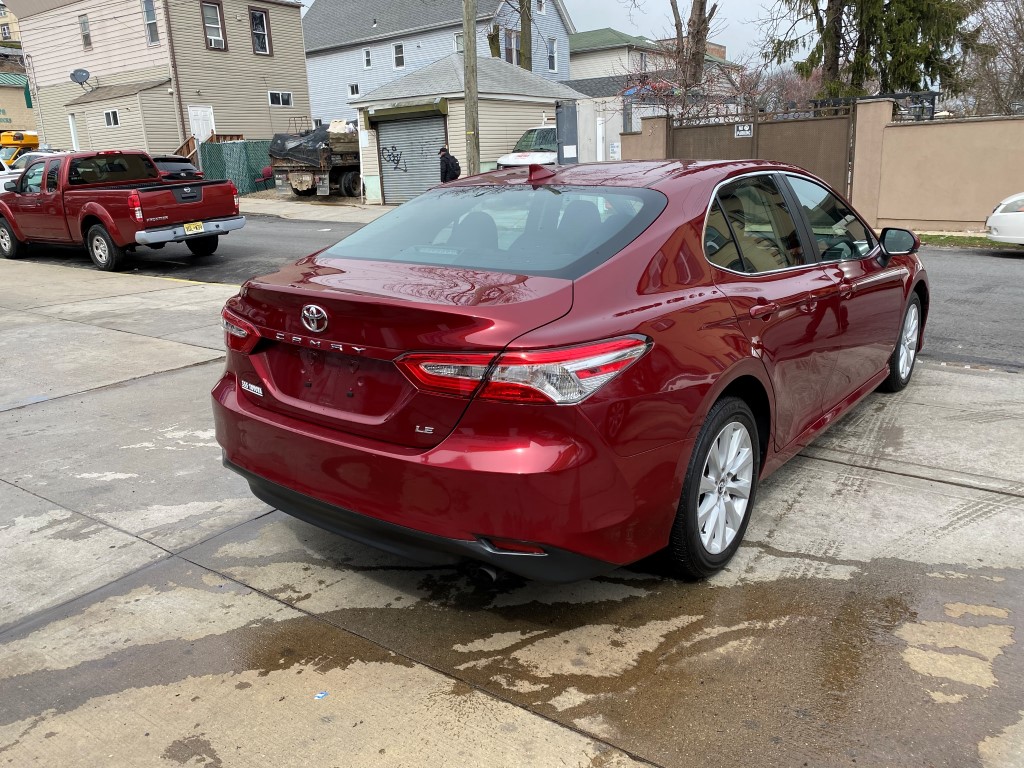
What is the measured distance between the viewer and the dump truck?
86.7ft

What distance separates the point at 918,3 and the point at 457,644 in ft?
82.6

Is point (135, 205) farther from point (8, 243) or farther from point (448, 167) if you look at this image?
point (448, 167)

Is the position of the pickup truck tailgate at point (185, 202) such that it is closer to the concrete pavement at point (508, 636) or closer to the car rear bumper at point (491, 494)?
the concrete pavement at point (508, 636)

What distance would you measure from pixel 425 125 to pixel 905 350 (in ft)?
69.0

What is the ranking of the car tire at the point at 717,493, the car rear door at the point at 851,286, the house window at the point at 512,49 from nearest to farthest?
the car tire at the point at 717,493 < the car rear door at the point at 851,286 < the house window at the point at 512,49

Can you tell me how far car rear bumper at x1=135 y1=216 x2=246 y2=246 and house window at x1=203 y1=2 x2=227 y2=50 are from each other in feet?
67.7

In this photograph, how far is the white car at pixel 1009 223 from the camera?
12.4 m

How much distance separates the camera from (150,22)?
30.1 meters

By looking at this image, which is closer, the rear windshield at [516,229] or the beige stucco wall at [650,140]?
the rear windshield at [516,229]

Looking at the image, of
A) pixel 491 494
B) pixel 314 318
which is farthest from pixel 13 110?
pixel 491 494

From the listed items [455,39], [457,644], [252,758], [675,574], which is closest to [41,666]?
[252,758]

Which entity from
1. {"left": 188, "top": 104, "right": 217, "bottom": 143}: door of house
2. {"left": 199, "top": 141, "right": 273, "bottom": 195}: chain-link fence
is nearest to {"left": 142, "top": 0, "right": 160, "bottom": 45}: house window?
{"left": 188, "top": 104, "right": 217, "bottom": 143}: door of house

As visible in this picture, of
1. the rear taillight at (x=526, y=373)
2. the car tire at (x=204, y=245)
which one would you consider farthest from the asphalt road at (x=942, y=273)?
the rear taillight at (x=526, y=373)

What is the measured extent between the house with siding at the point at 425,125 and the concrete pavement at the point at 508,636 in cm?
2113
